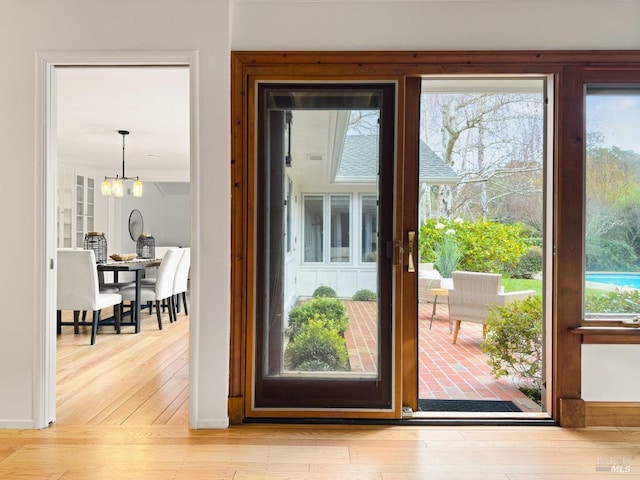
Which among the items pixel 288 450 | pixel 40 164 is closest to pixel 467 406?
pixel 288 450

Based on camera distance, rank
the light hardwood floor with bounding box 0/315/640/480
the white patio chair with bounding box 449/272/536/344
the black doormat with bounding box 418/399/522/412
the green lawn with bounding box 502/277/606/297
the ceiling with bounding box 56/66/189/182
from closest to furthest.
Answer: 1. the light hardwood floor with bounding box 0/315/640/480
2. the black doormat with bounding box 418/399/522/412
3. the ceiling with bounding box 56/66/189/182
4. the white patio chair with bounding box 449/272/536/344
5. the green lawn with bounding box 502/277/606/297

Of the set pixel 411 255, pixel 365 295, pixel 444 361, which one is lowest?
pixel 444 361

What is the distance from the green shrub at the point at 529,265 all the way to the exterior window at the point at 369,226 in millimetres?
3700

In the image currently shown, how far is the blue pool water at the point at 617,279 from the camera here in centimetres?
244

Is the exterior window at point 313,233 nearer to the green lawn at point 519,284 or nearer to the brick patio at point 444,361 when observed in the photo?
the brick patio at point 444,361

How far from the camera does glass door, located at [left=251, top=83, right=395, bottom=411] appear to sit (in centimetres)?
242

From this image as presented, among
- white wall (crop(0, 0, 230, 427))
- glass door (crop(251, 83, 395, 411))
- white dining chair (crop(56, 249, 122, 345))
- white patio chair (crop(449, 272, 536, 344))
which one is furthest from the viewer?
white dining chair (crop(56, 249, 122, 345))

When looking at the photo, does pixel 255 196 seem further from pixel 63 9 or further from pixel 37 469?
pixel 37 469

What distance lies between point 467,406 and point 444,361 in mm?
1071

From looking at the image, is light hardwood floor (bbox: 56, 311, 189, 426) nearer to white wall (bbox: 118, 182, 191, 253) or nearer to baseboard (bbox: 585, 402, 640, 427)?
baseboard (bbox: 585, 402, 640, 427)

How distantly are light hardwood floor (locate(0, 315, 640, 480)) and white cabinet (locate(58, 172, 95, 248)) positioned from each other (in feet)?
16.4

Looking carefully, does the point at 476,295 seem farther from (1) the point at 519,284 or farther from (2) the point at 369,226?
(2) the point at 369,226

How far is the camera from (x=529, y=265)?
540cm

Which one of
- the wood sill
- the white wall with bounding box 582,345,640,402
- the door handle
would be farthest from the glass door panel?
the door handle
